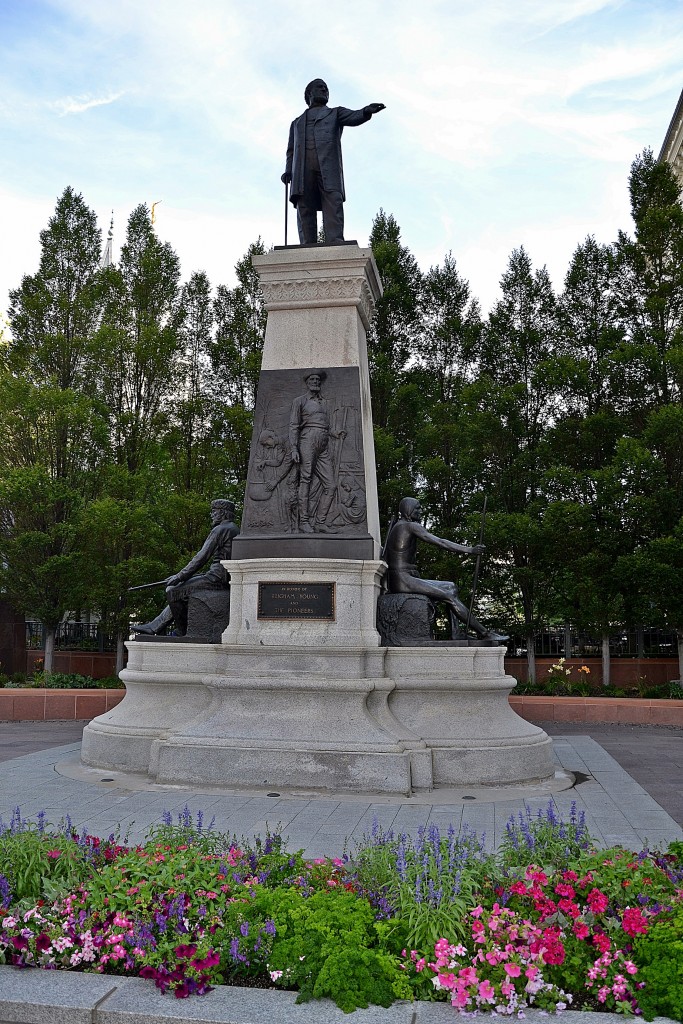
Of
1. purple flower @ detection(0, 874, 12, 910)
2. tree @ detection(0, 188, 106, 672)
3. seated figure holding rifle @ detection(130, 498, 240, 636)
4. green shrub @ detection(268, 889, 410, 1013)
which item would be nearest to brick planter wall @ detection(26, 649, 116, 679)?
tree @ detection(0, 188, 106, 672)

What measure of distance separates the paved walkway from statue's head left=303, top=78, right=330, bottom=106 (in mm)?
9779

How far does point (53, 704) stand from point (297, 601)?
893cm

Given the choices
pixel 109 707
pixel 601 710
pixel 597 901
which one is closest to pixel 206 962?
pixel 597 901

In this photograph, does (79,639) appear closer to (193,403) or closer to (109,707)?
(193,403)

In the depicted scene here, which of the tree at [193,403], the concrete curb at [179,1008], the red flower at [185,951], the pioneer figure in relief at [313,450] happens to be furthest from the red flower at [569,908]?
the tree at [193,403]

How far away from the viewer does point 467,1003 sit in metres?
3.91

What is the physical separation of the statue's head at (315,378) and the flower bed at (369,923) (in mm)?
7392

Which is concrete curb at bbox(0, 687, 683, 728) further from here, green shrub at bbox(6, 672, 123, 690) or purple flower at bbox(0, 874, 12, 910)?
purple flower at bbox(0, 874, 12, 910)

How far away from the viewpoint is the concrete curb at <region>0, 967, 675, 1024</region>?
3787 millimetres

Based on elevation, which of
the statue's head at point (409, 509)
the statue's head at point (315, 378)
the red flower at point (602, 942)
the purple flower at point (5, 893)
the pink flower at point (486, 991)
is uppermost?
the statue's head at point (315, 378)

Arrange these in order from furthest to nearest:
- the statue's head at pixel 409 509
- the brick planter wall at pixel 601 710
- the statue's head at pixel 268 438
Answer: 1. the brick planter wall at pixel 601 710
2. the statue's head at pixel 409 509
3. the statue's head at pixel 268 438

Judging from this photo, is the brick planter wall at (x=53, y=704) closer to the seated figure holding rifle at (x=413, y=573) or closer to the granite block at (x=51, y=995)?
the seated figure holding rifle at (x=413, y=573)

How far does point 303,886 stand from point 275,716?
5.24 metres

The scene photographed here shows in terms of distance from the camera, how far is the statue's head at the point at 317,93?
42.7ft
